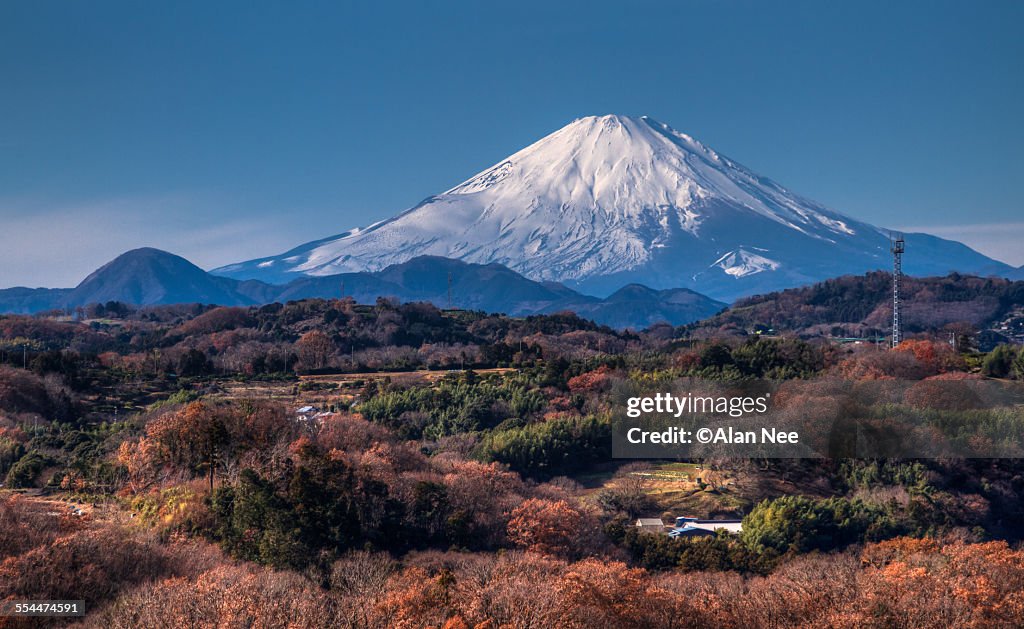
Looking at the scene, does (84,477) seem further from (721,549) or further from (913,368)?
(913,368)

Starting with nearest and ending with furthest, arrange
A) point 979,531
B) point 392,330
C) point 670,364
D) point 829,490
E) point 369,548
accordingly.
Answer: point 369,548, point 979,531, point 829,490, point 670,364, point 392,330

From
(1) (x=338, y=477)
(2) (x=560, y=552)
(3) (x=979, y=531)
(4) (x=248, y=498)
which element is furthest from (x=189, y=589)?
(3) (x=979, y=531)

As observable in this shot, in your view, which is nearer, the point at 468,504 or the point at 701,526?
the point at 468,504
